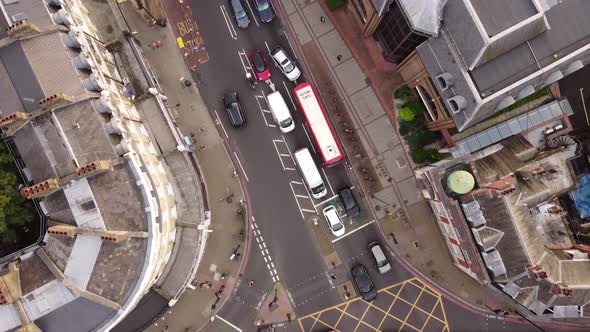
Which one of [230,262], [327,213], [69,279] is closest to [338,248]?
[327,213]

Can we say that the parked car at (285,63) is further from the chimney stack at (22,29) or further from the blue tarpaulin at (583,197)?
the blue tarpaulin at (583,197)

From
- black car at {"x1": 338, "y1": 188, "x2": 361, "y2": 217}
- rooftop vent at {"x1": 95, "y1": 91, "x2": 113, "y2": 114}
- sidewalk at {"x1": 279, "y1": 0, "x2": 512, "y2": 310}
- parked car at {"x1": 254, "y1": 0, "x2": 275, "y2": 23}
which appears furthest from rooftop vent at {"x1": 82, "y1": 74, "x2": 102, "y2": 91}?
black car at {"x1": 338, "y1": 188, "x2": 361, "y2": 217}

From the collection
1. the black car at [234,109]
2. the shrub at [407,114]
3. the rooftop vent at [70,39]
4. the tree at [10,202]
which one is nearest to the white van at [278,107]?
the black car at [234,109]

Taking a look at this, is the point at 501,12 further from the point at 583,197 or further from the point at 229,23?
the point at 229,23

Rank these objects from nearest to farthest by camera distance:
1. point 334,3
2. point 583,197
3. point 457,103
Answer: point 457,103 < point 583,197 < point 334,3

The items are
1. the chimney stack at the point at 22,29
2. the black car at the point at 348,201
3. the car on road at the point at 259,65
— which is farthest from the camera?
the car on road at the point at 259,65

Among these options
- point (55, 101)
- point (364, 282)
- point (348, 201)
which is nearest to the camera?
point (55, 101)

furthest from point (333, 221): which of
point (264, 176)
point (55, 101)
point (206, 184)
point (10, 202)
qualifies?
point (10, 202)

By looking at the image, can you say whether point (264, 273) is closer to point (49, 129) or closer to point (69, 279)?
point (69, 279)
